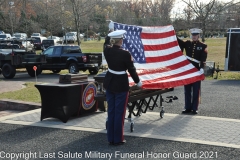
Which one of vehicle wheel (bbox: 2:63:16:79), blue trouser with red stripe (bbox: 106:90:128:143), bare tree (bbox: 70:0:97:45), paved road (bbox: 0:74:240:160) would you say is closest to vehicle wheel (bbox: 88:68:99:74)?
vehicle wheel (bbox: 2:63:16:79)

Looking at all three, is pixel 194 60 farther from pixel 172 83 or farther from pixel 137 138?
pixel 137 138

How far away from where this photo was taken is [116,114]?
5.84 metres

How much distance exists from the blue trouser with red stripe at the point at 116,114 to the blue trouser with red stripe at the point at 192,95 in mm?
2837

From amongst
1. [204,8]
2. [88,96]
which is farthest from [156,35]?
[204,8]

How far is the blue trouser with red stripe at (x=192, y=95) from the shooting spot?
820cm

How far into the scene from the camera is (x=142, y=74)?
7168 mm

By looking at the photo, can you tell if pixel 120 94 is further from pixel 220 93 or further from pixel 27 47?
pixel 27 47

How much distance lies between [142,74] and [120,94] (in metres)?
1.47

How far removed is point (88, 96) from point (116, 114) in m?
2.29

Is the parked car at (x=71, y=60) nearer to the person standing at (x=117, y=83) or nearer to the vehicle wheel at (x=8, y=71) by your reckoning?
the vehicle wheel at (x=8, y=71)

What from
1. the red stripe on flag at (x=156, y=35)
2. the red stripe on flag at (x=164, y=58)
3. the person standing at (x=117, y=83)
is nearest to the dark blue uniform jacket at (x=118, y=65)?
the person standing at (x=117, y=83)

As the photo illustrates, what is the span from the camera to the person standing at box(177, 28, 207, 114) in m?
8.11

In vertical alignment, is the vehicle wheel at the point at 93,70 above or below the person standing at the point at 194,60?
below

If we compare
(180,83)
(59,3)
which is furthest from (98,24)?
(180,83)
